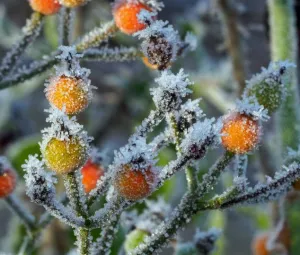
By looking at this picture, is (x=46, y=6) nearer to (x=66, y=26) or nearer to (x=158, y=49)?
(x=66, y=26)

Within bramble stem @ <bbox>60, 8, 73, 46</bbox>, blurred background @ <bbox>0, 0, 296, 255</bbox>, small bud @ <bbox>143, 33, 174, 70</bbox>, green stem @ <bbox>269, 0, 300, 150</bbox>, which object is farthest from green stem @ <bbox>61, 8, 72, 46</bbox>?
blurred background @ <bbox>0, 0, 296, 255</bbox>

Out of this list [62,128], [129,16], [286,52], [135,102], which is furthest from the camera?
[135,102]

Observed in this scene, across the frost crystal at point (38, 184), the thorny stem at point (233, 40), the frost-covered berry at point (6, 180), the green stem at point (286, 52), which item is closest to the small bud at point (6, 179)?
the frost-covered berry at point (6, 180)

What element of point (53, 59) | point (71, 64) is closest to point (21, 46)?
point (53, 59)

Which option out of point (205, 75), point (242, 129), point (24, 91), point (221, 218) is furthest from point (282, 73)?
point (24, 91)

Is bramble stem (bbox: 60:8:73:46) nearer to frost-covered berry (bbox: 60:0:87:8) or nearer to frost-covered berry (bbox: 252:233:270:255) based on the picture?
frost-covered berry (bbox: 60:0:87:8)

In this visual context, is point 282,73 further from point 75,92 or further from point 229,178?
point 229,178
